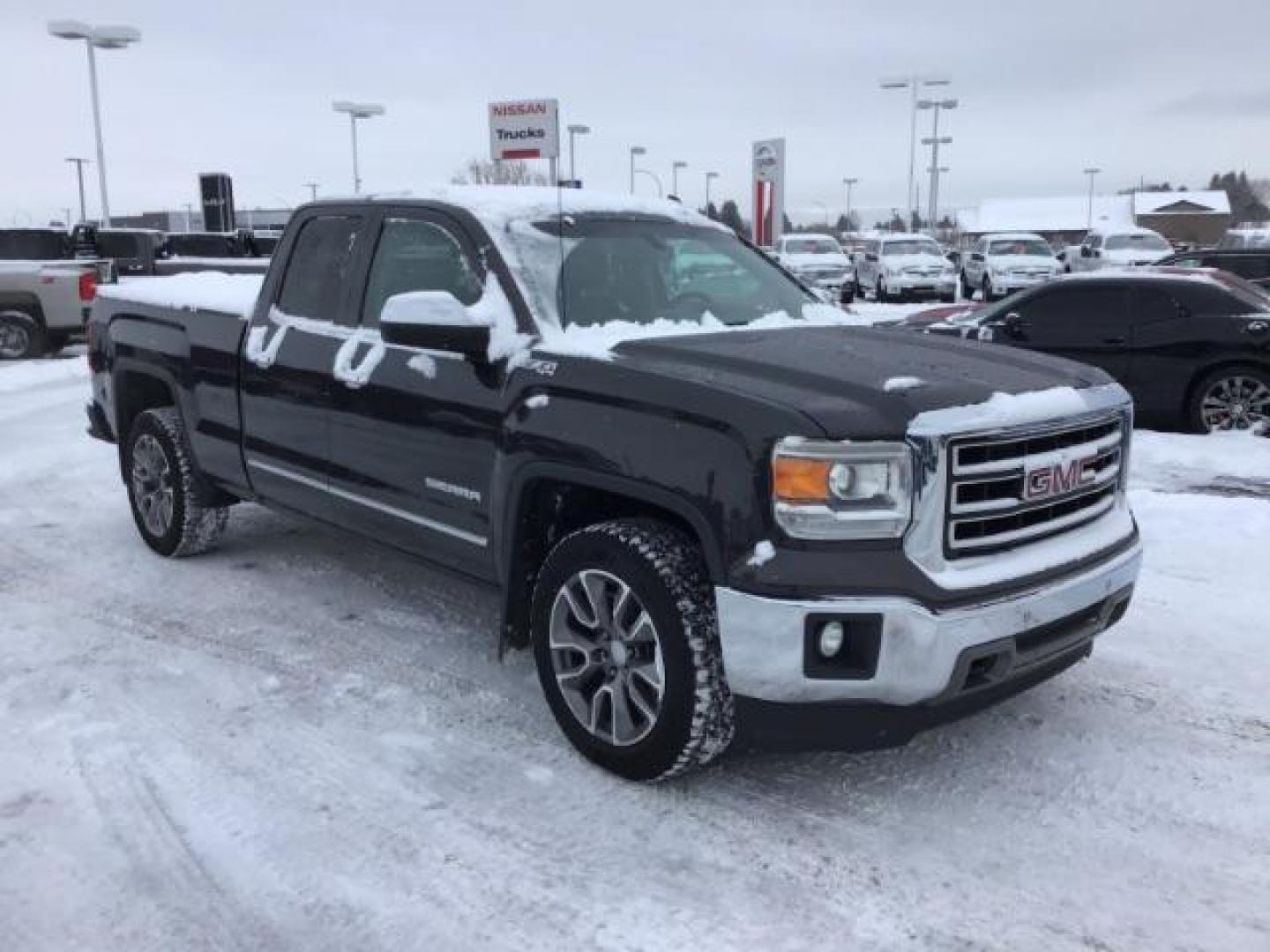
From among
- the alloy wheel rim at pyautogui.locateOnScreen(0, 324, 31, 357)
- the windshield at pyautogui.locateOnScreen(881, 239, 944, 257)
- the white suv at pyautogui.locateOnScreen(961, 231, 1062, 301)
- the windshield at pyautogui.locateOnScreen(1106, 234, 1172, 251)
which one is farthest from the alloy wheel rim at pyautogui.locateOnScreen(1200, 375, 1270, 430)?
the windshield at pyautogui.locateOnScreen(881, 239, 944, 257)

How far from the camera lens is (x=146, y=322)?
600 cm

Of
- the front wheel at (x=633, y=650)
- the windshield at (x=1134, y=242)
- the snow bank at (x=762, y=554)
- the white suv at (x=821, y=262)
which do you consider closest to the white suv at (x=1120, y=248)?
the windshield at (x=1134, y=242)

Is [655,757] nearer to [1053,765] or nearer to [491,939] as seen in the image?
[491,939]

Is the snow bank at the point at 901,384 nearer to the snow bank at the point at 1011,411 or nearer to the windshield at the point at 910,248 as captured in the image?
the snow bank at the point at 1011,411

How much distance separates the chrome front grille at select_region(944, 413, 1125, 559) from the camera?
10.4 feet

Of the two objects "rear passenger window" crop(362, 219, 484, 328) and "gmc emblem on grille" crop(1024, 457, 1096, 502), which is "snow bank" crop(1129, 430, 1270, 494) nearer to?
"gmc emblem on grille" crop(1024, 457, 1096, 502)

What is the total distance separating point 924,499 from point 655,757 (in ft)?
3.71

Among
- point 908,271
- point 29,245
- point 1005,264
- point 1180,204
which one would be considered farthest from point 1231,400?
point 1180,204

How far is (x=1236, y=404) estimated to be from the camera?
9.45 meters

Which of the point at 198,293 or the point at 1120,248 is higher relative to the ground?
the point at 1120,248

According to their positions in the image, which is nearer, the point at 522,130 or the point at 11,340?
the point at 522,130

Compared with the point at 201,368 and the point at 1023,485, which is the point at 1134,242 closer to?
the point at 201,368

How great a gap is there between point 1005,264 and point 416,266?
22942mm

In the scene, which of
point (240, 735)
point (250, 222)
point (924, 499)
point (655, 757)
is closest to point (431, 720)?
point (240, 735)
